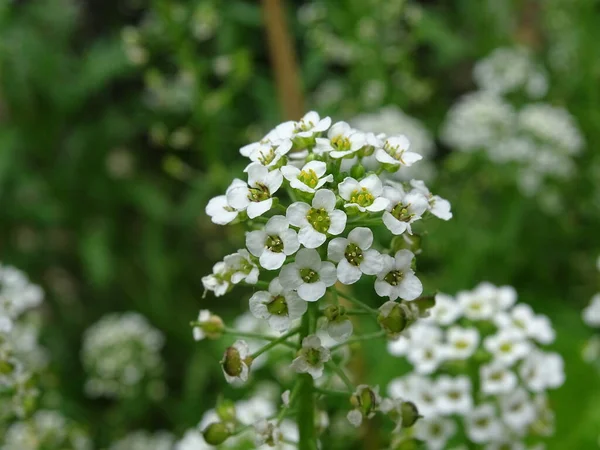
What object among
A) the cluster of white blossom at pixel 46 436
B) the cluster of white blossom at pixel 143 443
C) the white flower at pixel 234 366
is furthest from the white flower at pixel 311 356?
the cluster of white blossom at pixel 143 443

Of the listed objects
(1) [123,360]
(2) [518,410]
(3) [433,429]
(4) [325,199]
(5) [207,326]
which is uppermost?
(4) [325,199]

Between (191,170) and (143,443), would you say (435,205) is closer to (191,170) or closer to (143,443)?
(191,170)

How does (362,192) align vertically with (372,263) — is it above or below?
above

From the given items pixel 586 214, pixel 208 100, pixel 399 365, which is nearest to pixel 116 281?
pixel 208 100

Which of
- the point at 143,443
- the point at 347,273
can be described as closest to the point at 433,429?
the point at 347,273

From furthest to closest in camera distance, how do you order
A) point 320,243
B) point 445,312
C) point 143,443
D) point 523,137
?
point 523,137 → point 143,443 → point 445,312 → point 320,243

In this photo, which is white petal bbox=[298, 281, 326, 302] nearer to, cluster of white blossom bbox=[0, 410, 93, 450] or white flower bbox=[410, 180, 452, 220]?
white flower bbox=[410, 180, 452, 220]

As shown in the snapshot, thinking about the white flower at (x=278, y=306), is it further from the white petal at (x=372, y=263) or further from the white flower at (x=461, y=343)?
the white flower at (x=461, y=343)
